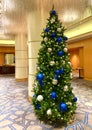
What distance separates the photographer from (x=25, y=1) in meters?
4.72

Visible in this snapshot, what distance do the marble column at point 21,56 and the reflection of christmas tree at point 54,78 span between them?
23.7ft

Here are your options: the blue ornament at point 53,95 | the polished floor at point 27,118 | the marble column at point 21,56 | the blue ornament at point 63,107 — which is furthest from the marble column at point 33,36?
the marble column at point 21,56

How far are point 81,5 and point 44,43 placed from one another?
226cm

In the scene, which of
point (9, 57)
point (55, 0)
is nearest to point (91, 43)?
point (55, 0)

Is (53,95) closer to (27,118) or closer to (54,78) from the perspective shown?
(54,78)

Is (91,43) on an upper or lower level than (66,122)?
upper

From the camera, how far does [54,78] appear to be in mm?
3664

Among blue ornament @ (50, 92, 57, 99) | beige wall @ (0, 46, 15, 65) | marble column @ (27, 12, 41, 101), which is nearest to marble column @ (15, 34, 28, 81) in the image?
marble column @ (27, 12, 41, 101)

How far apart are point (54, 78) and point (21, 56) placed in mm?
7627

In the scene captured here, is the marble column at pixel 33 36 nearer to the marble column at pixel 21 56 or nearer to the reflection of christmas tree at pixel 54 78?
the reflection of christmas tree at pixel 54 78

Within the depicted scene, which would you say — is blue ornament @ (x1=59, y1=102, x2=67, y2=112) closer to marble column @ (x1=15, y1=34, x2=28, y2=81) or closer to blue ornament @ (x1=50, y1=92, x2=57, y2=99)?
blue ornament @ (x1=50, y1=92, x2=57, y2=99)

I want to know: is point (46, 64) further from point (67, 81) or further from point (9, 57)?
point (9, 57)

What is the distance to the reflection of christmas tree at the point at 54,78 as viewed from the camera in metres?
3.65

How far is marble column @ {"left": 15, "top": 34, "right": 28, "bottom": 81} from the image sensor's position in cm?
1091
